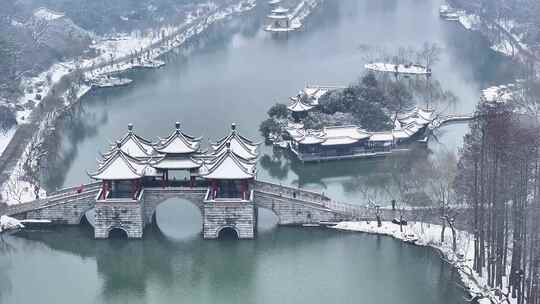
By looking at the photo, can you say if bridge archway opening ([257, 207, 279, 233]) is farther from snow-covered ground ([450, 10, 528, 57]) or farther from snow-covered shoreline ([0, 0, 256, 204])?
snow-covered ground ([450, 10, 528, 57])

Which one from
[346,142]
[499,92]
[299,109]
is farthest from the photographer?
[499,92]

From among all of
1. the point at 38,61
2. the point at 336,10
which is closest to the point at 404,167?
the point at 38,61

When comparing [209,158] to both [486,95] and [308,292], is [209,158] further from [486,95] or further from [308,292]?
[486,95]

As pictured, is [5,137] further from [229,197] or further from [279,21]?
[279,21]

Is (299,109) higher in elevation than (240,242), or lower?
higher

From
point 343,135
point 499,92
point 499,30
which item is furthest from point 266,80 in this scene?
point 499,30

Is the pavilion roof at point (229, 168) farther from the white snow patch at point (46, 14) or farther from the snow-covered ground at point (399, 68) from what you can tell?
the white snow patch at point (46, 14)

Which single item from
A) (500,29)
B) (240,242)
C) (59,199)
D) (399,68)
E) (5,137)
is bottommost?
(240,242)
